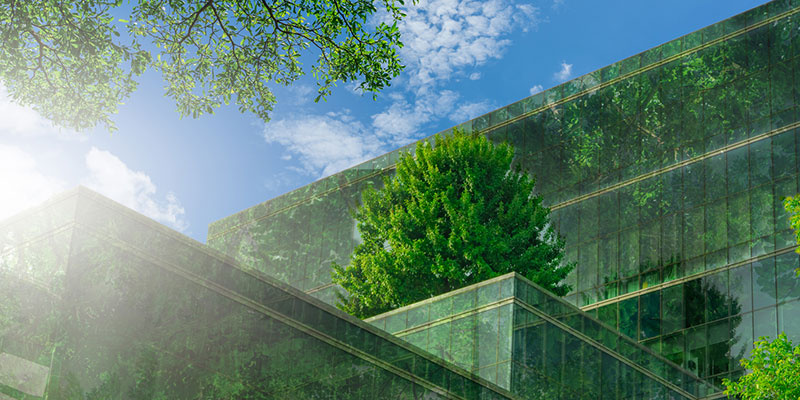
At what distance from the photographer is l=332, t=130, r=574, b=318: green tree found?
92.2 feet

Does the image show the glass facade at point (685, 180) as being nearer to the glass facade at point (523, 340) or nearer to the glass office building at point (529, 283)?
the glass office building at point (529, 283)

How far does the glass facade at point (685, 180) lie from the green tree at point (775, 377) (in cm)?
771

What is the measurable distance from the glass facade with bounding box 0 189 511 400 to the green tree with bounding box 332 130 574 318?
1177cm

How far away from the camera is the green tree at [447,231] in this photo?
28.1m

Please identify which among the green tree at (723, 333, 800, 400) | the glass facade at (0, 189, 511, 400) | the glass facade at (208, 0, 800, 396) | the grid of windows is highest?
the glass facade at (208, 0, 800, 396)

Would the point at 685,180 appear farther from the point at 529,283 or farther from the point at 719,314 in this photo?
the point at 529,283

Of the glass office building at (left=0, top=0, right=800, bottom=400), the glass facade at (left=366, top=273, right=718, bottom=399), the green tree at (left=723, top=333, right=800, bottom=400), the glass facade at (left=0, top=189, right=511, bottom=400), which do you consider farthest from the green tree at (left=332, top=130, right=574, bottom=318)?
the glass facade at (left=0, top=189, right=511, bottom=400)

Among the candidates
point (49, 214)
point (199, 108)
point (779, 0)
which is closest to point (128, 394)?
point (49, 214)

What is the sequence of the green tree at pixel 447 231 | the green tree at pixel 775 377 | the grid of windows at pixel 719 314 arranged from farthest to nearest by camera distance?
the grid of windows at pixel 719 314 → the green tree at pixel 447 231 → the green tree at pixel 775 377

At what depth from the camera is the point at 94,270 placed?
44.8 ft

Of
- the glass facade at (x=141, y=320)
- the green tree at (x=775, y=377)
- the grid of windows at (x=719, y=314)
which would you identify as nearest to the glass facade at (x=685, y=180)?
the grid of windows at (x=719, y=314)

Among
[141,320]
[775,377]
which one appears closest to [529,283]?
[775,377]

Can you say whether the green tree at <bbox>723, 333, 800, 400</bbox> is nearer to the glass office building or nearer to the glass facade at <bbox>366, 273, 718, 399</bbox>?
the glass facade at <bbox>366, 273, 718, 399</bbox>

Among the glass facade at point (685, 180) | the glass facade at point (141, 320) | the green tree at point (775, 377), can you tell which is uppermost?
the glass facade at point (685, 180)
